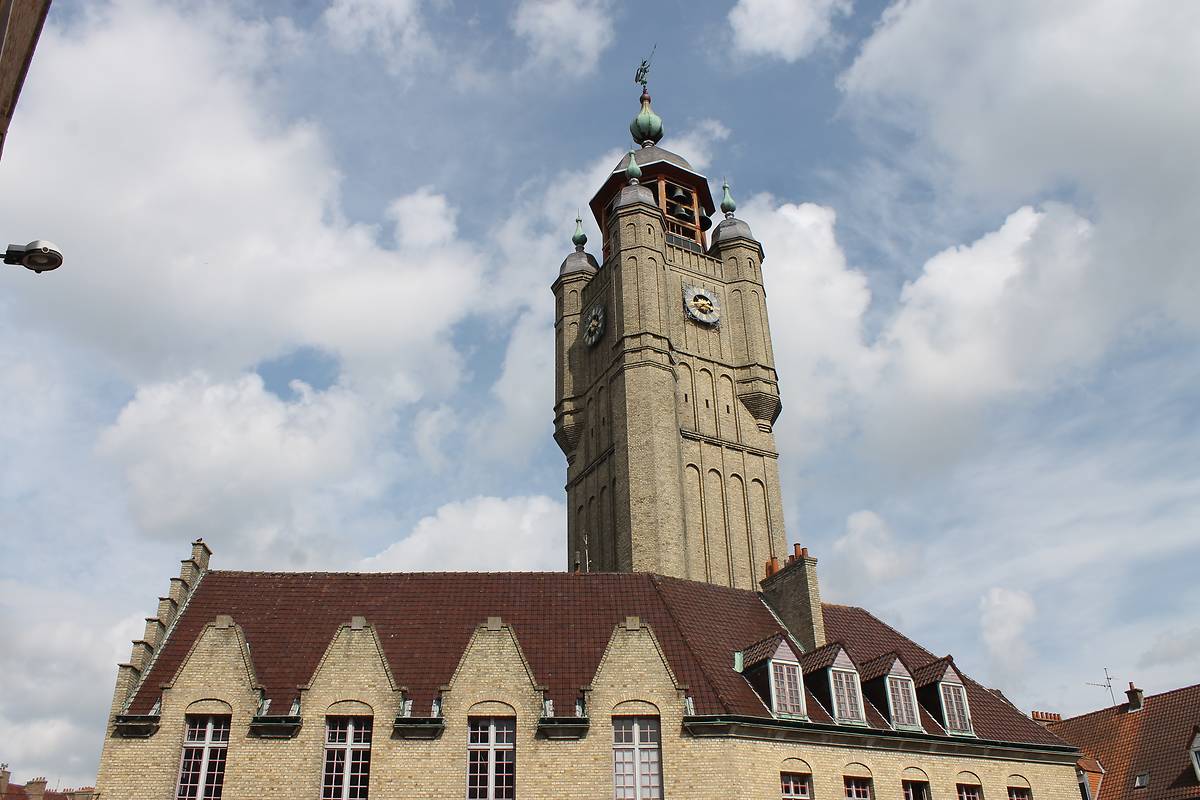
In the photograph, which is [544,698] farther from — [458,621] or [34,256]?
[34,256]

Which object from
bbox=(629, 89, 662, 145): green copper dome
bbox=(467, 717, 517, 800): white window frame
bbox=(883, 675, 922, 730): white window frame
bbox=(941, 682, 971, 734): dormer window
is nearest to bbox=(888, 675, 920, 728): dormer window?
bbox=(883, 675, 922, 730): white window frame

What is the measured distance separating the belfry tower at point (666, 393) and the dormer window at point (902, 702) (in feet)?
67.6

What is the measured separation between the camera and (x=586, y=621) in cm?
3431

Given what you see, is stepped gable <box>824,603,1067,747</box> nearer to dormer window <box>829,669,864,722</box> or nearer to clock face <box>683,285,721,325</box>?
dormer window <box>829,669,864,722</box>

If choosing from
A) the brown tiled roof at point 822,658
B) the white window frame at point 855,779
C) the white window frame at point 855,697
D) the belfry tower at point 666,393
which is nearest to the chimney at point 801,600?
the brown tiled roof at point 822,658

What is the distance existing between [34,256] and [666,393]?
47.1m

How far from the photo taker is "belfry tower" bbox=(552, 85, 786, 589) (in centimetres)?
5697

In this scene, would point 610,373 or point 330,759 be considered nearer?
point 330,759

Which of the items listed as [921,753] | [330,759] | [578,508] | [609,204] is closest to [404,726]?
[330,759]

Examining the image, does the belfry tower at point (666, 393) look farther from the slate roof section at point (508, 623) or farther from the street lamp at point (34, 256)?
the street lamp at point (34, 256)

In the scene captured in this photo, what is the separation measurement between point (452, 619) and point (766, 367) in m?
35.7

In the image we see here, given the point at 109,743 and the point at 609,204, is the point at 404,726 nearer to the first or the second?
the point at 109,743

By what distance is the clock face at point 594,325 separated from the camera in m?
65.8

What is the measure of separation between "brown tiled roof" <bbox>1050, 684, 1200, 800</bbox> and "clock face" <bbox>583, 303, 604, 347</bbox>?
35.1 m
